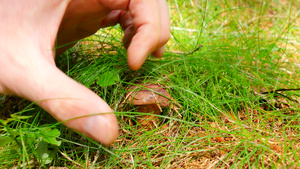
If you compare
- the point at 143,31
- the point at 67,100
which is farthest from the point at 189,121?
the point at 67,100

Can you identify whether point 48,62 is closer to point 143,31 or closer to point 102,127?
point 102,127

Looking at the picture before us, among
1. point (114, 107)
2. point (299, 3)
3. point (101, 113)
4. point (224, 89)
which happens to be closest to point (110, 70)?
point (114, 107)

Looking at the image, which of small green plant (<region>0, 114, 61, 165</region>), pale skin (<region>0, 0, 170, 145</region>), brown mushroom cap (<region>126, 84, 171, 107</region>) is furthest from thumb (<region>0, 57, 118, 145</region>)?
brown mushroom cap (<region>126, 84, 171, 107</region>)

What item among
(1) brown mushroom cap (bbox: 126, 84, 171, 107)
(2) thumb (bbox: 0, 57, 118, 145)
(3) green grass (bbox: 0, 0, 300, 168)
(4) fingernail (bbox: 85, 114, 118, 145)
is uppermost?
(2) thumb (bbox: 0, 57, 118, 145)

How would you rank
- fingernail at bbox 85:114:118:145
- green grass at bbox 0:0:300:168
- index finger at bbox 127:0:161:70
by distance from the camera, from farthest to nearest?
index finger at bbox 127:0:161:70, green grass at bbox 0:0:300:168, fingernail at bbox 85:114:118:145

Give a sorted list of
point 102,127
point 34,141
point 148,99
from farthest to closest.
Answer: point 148,99
point 34,141
point 102,127

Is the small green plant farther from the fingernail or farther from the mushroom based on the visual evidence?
the mushroom
